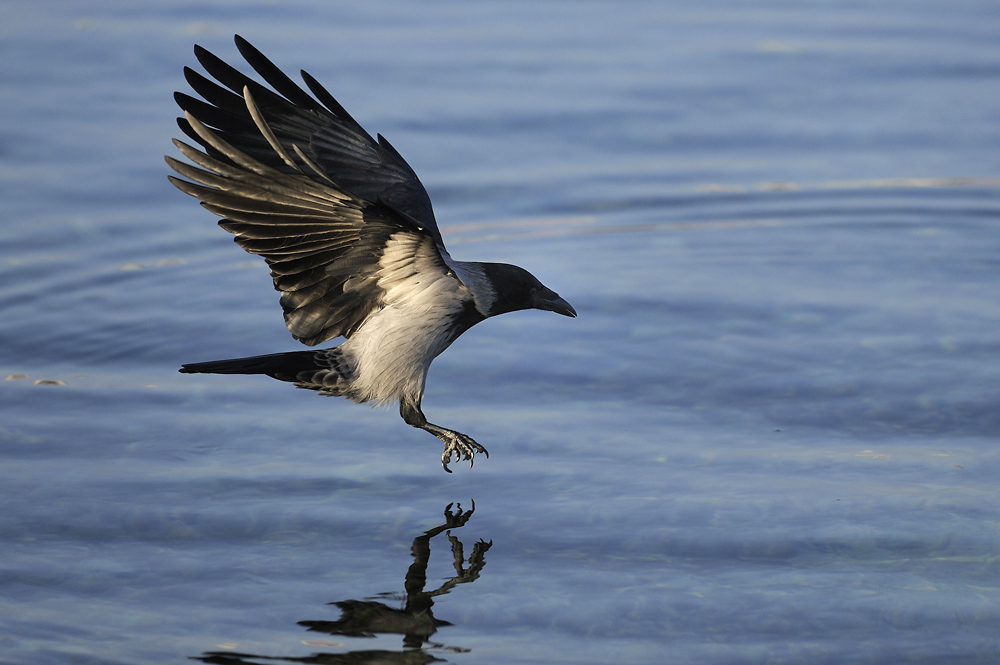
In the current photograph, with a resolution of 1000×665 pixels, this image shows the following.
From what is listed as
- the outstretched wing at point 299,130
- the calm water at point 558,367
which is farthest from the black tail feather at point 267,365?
Answer: the outstretched wing at point 299,130

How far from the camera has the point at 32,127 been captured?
9250 mm

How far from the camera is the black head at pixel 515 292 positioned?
206 inches

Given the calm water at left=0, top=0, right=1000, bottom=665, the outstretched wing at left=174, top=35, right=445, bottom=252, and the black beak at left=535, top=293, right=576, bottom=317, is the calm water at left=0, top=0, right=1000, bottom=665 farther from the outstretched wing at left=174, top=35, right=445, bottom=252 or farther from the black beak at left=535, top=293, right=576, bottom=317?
the outstretched wing at left=174, top=35, right=445, bottom=252

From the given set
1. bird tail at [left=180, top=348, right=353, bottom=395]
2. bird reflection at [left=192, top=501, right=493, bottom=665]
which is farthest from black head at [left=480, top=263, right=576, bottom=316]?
bird reflection at [left=192, top=501, right=493, bottom=665]

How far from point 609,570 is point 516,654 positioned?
653 millimetres

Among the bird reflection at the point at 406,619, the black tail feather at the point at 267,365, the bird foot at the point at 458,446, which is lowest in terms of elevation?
the bird reflection at the point at 406,619

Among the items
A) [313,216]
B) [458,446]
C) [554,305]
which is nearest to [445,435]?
[458,446]

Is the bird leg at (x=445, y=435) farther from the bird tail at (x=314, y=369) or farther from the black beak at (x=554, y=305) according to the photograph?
the black beak at (x=554, y=305)

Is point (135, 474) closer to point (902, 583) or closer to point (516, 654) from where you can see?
point (516, 654)

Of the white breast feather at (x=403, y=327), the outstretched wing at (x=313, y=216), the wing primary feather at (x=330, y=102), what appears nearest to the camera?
the outstretched wing at (x=313, y=216)

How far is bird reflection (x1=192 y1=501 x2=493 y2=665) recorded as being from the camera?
4.20 m

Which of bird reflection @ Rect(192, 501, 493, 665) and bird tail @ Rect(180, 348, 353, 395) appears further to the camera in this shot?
bird tail @ Rect(180, 348, 353, 395)

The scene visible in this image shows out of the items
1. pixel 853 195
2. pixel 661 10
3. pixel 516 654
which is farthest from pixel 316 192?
pixel 661 10

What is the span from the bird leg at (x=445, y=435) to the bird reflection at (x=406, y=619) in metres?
0.39
